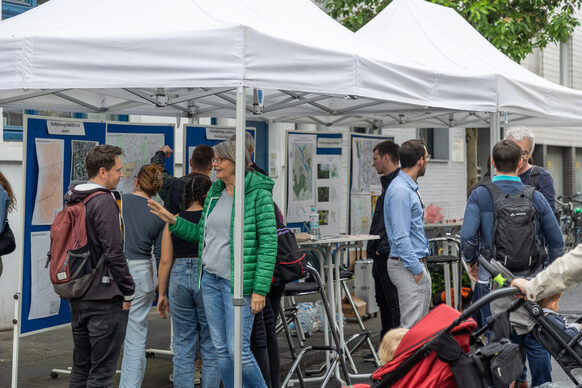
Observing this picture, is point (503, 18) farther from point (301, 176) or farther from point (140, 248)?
point (140, 248)

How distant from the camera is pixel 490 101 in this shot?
22.2ft

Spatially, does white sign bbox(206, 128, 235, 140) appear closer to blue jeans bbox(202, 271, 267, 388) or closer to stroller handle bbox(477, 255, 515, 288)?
blue jeans bbox(202, 271, 267, 388)

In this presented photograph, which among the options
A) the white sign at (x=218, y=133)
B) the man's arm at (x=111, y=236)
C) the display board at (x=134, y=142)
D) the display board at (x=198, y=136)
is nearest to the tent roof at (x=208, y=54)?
the man's arm at (x=111, y=236)

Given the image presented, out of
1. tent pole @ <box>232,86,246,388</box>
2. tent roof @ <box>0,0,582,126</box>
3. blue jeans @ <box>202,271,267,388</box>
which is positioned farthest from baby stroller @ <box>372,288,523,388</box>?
tent roof @ <box>0,0,582,126</box>

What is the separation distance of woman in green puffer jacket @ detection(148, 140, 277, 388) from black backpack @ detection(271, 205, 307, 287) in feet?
1.14

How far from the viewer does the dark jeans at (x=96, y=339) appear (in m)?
5.05

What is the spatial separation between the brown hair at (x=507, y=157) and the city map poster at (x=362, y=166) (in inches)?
151

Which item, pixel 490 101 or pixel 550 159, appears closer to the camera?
pixel 490 101

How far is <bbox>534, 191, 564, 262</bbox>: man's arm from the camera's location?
5.73 metres

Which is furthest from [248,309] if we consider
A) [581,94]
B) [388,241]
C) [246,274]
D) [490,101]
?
[581,94]

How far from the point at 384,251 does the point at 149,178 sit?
2.14 metres

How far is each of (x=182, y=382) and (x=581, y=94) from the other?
4535 mm

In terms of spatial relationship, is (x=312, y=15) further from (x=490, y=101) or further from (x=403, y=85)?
(x=490, y=101)

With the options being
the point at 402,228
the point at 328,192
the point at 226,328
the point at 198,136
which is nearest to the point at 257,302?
the point at 226,328
